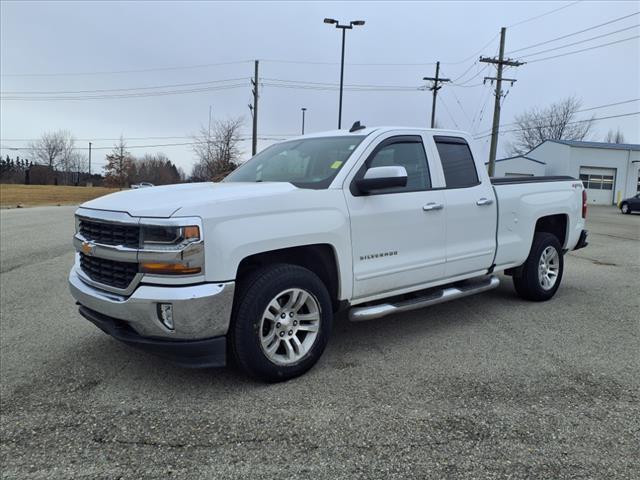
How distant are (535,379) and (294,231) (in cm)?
217

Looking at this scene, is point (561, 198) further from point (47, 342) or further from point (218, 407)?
point (47, 342)

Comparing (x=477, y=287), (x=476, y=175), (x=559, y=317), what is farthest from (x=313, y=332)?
(x=559, y=317)

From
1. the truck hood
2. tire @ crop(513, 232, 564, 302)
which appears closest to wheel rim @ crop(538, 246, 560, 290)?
tire @ crop(513, 232, 564, 302)

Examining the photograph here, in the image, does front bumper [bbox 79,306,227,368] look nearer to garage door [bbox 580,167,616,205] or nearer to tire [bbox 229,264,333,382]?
tire [bbox 229,264,333,382]

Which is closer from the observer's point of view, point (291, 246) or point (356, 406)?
point (356, 406)

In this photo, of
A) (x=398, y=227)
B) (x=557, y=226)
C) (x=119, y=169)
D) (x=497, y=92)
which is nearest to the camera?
(x=398, y=227)

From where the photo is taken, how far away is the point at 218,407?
10.7ft

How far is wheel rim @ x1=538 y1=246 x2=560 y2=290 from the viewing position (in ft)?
19.6

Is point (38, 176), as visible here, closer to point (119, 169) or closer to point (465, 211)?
point (119, 169)

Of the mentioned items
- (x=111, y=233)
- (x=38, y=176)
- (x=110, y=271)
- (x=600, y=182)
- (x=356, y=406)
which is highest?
(x=600, y=182)

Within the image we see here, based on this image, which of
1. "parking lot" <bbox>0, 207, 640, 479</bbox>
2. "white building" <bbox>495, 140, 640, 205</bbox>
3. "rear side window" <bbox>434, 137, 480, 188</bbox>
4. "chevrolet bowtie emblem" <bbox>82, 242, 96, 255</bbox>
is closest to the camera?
"parking lot" <bbox>0, 207, 640, 479</bbox>

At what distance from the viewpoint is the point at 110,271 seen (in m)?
3.49

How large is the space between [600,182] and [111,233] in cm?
4838

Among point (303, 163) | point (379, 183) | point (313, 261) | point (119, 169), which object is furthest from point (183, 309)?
point (119, 169)
